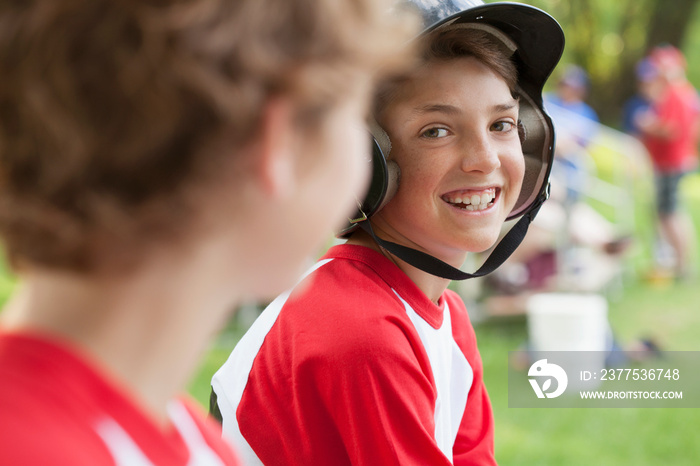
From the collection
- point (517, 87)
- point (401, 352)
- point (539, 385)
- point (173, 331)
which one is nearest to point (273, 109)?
point (173, 331)

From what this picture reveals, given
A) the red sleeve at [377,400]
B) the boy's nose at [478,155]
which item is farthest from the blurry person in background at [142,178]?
the boy's nose at [478,155]

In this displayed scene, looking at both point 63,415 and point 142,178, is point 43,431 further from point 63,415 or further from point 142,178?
point 142,178

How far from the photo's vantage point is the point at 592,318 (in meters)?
5.43

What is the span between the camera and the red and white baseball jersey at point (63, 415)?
0.69 m

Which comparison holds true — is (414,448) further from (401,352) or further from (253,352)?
(253,352)

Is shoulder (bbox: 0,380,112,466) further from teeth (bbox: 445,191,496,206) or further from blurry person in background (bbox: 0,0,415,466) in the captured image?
teeth (bbox: 445,191,496,206)

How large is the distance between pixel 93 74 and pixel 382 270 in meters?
1.10

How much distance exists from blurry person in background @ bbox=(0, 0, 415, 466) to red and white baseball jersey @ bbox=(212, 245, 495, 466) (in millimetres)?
696

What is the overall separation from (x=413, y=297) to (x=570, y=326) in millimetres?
4002

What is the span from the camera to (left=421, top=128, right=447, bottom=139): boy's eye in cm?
174

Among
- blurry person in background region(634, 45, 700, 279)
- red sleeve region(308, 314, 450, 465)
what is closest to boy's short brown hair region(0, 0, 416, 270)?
red sleeve region(308, 314, 450, 465)

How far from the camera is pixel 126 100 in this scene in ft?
2.31

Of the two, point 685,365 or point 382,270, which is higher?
point 382,270

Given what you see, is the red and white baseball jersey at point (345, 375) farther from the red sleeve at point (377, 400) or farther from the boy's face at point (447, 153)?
the boy's face at point (447, 153)
